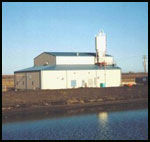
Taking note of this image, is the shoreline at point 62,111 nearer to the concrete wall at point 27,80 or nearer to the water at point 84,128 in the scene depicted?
the water at point 84,128

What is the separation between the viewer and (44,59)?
5103cm

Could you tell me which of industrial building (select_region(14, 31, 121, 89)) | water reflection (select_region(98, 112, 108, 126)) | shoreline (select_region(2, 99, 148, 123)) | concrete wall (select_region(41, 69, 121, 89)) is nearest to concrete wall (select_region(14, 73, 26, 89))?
industrial building (select_region(14, 31, 121, 89))

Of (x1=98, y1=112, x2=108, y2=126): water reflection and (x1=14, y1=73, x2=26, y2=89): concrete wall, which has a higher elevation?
(x1=14, y1=73, x2=26, y2=89): concrete wall

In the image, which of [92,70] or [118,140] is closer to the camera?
[118,140]

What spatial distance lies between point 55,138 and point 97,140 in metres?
3.36

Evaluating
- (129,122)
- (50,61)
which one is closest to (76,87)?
(50,61)

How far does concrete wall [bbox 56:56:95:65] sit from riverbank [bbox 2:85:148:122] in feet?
28.0

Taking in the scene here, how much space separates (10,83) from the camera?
61906mm

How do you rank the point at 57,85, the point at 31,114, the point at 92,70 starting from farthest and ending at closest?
the point at 92,70 → the point at 57,85 → the point at 31,114

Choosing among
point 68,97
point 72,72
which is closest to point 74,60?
point 72,72

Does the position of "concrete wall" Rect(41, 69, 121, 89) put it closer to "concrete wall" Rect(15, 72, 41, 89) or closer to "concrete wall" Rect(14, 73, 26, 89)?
"concrete wall" Rect(15, 72, 41, 89)

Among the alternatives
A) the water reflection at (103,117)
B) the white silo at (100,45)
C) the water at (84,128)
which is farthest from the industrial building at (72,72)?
the water at (84,128)

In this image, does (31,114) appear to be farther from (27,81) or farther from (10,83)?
(10,83)

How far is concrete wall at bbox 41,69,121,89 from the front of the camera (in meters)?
41.8
